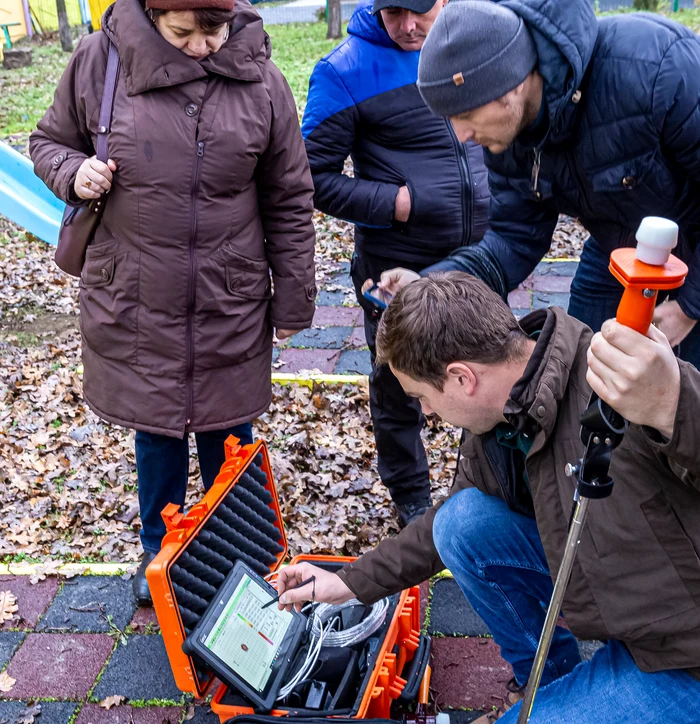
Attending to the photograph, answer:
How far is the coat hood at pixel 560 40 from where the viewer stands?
2.28m

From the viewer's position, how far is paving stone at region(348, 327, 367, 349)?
5.81 m

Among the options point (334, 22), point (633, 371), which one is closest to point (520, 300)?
point (633, 371)

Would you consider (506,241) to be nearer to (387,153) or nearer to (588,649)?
(387,153)

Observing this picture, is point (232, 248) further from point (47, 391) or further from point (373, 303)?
point (47, 391)

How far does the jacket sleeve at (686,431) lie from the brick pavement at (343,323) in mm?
3889

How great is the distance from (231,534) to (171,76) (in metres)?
1.57

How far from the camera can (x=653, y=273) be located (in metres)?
1.22

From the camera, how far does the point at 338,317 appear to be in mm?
6320

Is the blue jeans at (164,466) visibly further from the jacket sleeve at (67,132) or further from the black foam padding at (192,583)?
the jacket sleeve at (67,132)

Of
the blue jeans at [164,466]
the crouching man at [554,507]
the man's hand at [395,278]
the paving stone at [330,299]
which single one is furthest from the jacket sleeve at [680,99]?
the paving stone at [330,299]

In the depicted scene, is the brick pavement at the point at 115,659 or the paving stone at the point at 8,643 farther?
the paving stone at the point at 8,643

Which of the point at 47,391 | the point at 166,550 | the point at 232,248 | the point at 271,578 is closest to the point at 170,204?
the point at 232,248

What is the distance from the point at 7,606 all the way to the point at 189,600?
114 centimetres

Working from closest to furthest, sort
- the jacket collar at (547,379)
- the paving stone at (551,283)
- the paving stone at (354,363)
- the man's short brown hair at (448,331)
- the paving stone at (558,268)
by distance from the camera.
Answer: the jacket collar at (547,379), the man's short brown hair at (448,331), the paving stone at (354,363), the paving stone at (551,283), the paving stone at (558,268)
